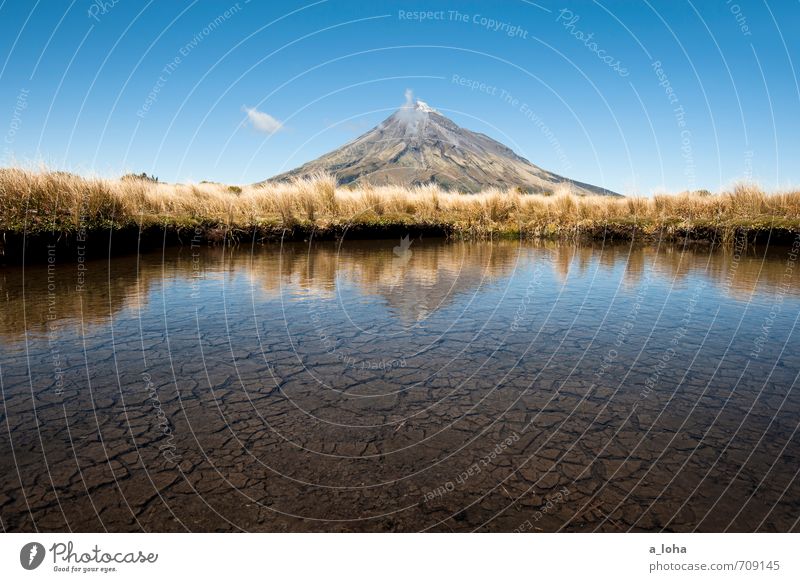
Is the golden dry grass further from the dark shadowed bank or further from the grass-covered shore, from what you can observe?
the dark shadowed bank

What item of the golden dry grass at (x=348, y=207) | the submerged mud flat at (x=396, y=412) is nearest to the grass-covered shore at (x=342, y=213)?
the golden dry grass at (x=348, y=207)

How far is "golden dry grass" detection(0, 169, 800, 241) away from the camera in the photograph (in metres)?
14.6

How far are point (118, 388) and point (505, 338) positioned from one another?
197 inches

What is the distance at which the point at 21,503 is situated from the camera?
10.8 feet

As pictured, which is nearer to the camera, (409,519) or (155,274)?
(409,519)

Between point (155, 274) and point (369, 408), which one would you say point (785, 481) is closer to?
point (369, 408)

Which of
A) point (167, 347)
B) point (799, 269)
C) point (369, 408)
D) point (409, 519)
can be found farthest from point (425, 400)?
point (799, 269)
